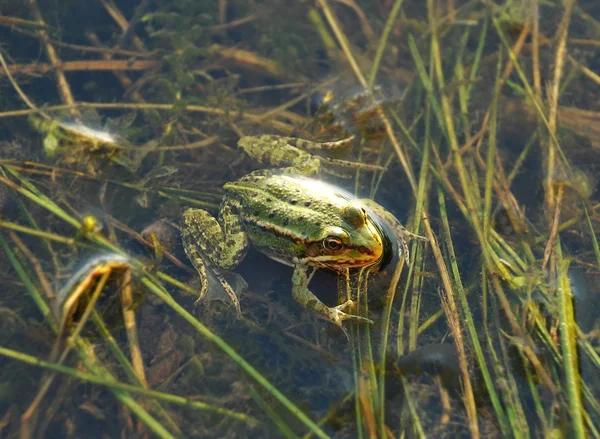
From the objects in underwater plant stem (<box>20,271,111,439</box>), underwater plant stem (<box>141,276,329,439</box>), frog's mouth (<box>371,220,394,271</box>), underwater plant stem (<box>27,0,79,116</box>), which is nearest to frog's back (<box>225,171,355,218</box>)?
frog's mouth (<box>371,220,394,271</box>)

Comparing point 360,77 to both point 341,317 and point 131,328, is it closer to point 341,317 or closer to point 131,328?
point 341,317

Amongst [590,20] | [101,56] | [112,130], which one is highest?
[590,20]

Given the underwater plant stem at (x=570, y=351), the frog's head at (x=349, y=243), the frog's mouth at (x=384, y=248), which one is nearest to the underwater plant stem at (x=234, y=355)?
the frog's head at (x=349, y=243)

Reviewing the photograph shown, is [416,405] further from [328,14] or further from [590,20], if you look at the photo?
[590,20]

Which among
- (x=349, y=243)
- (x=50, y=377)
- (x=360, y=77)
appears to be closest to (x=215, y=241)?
(x=349, y=243)

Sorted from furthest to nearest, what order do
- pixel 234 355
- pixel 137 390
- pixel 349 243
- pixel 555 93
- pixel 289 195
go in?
pixel 555 93 < pixel 289 195 < pixel 349 243 < pixel 234 355 < pixel 137 390

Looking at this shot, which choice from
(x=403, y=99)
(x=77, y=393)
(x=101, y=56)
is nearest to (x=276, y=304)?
(x=77, y=393)

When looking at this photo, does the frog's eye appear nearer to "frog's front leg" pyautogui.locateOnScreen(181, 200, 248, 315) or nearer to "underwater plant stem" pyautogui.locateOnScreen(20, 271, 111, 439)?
"frog's front leg" pyautogui.locateOnScreen(181, 200, 248, 315)
